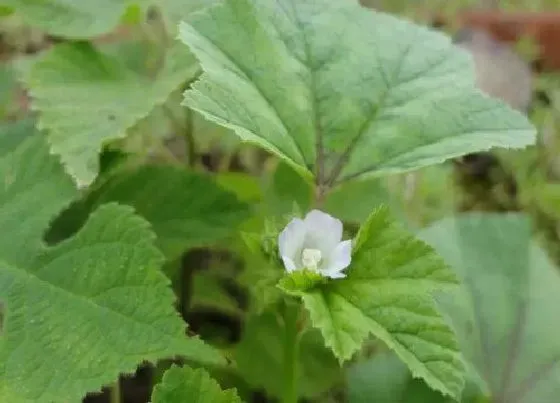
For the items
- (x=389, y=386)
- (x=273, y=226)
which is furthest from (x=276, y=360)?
(x=273, y=226)

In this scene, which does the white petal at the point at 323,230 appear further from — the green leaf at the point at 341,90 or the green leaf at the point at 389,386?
the green leaf at the point at 389,386

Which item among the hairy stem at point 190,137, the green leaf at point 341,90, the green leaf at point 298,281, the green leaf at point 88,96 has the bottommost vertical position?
the hairy stem at point 190,137

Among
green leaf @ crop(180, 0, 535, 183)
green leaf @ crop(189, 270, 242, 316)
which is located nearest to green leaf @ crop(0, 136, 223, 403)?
green leaf @ crop(180, 0, 535, 183)

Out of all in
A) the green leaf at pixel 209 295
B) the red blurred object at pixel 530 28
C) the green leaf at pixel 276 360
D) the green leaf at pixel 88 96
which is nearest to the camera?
the green leaf at pixel 88 96

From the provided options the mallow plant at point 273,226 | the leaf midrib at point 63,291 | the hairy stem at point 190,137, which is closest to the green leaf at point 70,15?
the mallow plant at point 273,226

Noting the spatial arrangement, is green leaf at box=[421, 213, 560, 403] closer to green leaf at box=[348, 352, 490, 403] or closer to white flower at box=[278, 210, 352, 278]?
green leaf at box=[348, 352, 490, 403]

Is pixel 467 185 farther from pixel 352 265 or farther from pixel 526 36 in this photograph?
pixel 352 265
